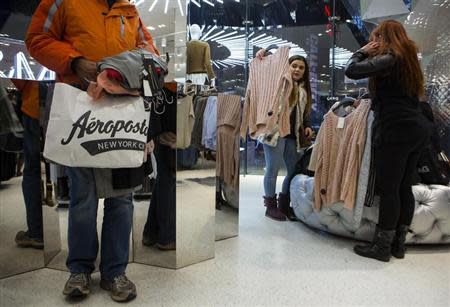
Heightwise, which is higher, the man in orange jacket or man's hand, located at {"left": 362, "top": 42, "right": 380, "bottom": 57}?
man's hand, located at {"left": 362, "top": 42, "right": 380, "bottom": 57}

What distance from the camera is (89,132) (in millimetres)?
1119

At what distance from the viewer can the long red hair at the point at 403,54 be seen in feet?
5.73

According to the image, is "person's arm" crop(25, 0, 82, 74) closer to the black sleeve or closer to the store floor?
the store floor

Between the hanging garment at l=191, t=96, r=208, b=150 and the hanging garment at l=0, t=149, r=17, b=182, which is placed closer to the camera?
the hanging garment at l=0, t=149, r=17, b=182

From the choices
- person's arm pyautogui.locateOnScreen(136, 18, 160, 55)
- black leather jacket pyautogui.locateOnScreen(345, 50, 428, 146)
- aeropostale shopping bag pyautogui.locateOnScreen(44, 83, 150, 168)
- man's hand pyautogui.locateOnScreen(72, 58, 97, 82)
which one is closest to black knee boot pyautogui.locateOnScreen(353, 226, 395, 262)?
black leather jacket pyautogui.locateOnScreen(345, 50, 428, 146)

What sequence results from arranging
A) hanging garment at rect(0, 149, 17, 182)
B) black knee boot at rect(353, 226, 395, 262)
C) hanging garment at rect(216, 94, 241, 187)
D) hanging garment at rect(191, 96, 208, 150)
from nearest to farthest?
hanging garment at rect(0, 149, 17, 182) → hanging garment at rect(191, 96, 208, 150) → black knee boot at rect(353, 226, 395, 262) → hanging garment at rect(216, 94, 241, 187)

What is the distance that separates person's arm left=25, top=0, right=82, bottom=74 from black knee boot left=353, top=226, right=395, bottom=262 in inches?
65.5

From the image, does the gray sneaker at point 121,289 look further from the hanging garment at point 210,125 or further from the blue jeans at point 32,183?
the hanging garment at point 210,125

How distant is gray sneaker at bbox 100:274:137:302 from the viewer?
1.29m

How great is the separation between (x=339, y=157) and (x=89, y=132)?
1435 millimetres

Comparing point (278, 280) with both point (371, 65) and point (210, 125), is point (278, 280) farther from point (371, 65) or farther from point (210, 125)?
point (371, 65)

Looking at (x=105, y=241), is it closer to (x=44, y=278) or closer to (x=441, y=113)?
(x=44, y=278)

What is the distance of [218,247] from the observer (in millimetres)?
1944

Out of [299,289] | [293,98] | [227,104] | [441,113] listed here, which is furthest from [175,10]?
[441,113]
